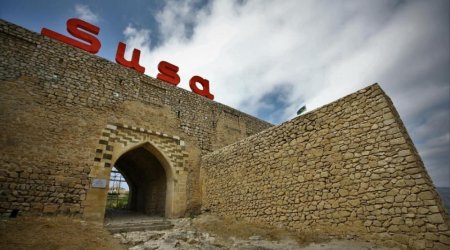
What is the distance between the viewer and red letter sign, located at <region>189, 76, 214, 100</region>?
12.3 metres

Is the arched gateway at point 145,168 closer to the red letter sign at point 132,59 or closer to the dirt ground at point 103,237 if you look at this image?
the dirt ground at point 103,237

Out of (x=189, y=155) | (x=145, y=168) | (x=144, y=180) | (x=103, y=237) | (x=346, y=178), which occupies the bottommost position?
(x=103, y=237)

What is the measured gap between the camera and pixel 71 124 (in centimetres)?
768

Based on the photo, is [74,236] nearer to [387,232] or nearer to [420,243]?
[387,232]

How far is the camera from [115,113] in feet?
29.0

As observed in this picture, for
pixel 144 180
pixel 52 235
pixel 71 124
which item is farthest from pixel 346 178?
pixel 144 180

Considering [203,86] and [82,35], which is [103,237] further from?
[203,86]

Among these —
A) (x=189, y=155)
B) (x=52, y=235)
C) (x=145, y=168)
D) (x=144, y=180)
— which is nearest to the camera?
(x=52, y=235)

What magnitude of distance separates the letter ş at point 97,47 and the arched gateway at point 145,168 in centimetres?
305

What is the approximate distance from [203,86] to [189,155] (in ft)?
13.8

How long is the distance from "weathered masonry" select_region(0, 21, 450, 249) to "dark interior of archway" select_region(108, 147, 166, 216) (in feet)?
0.37

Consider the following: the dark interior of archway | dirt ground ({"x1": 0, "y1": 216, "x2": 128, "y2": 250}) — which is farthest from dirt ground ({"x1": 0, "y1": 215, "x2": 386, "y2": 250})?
the dark interior of archway

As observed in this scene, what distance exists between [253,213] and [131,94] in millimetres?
6608

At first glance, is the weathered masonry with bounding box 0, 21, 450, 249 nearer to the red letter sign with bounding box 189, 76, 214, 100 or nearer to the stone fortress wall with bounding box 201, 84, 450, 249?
the stone fortress wall with bounding box 201, 84, 450, 249
